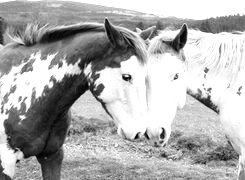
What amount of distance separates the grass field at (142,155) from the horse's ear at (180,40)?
2339mm

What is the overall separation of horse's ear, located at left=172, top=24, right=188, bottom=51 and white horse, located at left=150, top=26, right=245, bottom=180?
0.16 m

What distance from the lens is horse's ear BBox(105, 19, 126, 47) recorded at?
8.37ft

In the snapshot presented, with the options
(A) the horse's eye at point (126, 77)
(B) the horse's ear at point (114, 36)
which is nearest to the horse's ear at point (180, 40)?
(B) the horse's ear at point (114, 36)

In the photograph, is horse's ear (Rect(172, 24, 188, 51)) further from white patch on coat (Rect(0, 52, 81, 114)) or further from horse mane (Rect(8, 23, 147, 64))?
white patch on coat (Rect(0, 52, 81, 114))

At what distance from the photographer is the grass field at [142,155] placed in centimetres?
512

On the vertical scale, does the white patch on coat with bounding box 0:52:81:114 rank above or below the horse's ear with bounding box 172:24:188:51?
below

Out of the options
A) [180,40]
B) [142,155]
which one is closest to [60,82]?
[180,40]

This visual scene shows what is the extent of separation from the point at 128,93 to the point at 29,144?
3.17 ft

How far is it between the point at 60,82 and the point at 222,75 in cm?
186

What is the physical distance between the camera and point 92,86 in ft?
8.92

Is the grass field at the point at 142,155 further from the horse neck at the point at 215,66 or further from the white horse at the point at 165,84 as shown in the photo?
the white horse at the point at 165,84

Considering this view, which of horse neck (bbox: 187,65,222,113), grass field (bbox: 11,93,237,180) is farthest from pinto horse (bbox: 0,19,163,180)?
grass field (bbox: 11,93,237,180)

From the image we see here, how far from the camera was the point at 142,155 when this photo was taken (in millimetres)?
6016

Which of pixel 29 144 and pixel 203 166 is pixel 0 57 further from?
pixel 203 166
